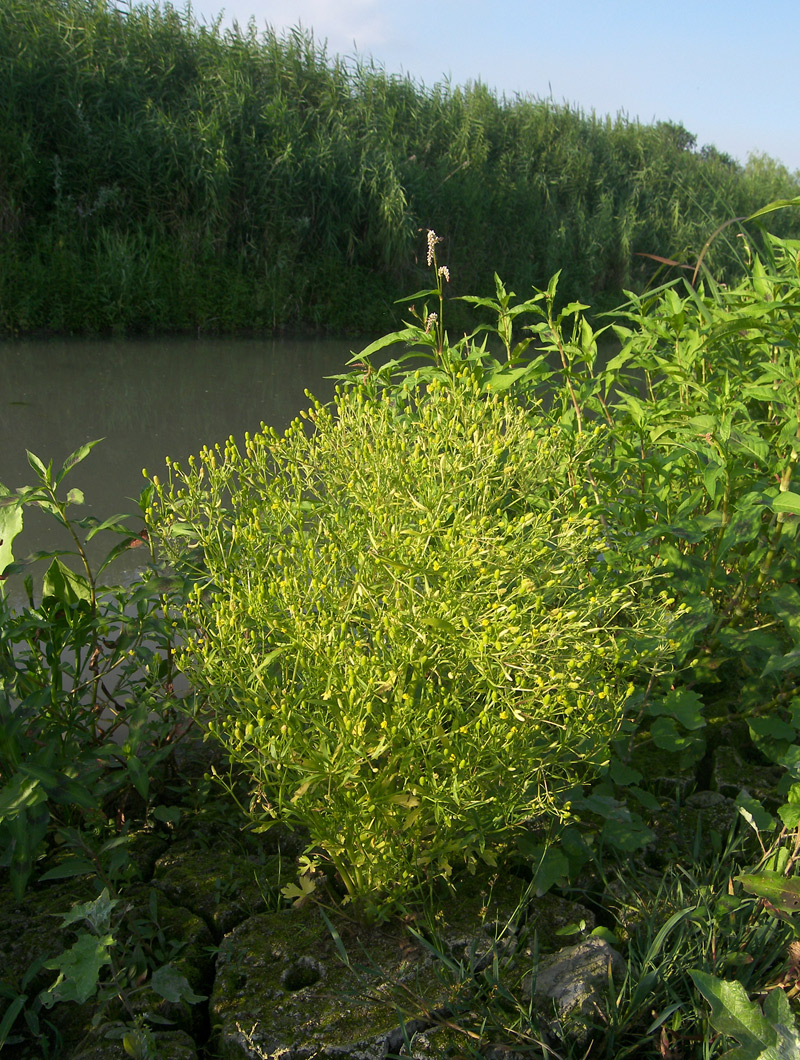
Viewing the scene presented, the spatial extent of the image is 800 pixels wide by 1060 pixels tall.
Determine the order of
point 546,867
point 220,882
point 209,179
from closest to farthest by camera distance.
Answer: point 546,867, point 220,882, point 209,179

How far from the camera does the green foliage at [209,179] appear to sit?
975 cm

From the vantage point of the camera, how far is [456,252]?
13.4 m

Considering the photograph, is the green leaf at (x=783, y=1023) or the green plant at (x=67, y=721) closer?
the green leaf at (x=783, y=1023)

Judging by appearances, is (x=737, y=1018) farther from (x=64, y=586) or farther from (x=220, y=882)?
(x=64, y=586)

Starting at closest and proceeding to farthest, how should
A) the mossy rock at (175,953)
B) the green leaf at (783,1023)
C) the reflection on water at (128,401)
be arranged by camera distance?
1. the green leaf at (783,1023)
2. the mossy rock at (175,953)
3. the reflection on water at (128,401)

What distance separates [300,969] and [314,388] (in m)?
6.35

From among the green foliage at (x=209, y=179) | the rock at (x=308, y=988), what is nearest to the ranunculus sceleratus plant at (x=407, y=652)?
the rock at (x=308, y=988)

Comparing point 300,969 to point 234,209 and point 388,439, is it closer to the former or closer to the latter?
point 388,439

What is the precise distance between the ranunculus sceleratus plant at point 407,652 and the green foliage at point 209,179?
8.55 metres

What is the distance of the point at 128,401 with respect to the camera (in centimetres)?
652

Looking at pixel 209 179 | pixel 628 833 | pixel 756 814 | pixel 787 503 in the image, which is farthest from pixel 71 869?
pixel 209 179

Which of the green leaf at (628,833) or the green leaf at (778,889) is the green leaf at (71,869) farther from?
the green leaf at (778,889)

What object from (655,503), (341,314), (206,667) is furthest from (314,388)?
(206,667)

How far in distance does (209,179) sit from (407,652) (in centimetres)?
1022
